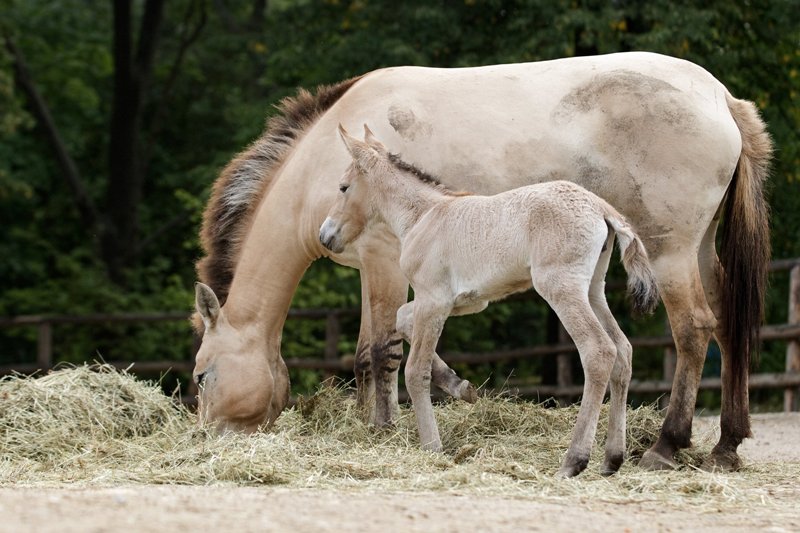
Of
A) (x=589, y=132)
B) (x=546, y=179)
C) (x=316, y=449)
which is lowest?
(x=316, y=449)

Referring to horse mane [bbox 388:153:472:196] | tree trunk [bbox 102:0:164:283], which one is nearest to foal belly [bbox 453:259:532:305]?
horse mane [bbox 388:153:472:196]

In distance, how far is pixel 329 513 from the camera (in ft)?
12.6

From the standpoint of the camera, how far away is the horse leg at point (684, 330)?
5.93m

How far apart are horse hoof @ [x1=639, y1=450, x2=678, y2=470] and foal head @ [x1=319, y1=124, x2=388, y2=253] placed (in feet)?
6.22

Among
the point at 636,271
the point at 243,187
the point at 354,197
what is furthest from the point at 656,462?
the point at 243,187

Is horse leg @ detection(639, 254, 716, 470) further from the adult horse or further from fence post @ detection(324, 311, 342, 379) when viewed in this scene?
fence post @ detection(324, 311, 342, 379)

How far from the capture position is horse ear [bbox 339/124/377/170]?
602cm

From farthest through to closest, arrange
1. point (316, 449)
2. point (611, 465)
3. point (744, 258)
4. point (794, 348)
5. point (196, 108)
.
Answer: point (196, 108), point (794, 348), point (744, 258), point (316, 449), point (611, 465)

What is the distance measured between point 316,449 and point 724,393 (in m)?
2.28

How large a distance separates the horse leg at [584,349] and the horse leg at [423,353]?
668 mm

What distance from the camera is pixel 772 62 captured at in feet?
38.8

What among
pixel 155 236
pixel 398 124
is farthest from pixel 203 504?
pixel 155 236

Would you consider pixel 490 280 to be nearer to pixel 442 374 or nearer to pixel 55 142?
pixel 442 374

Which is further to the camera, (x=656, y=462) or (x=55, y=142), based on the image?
(x=55, y=142)
